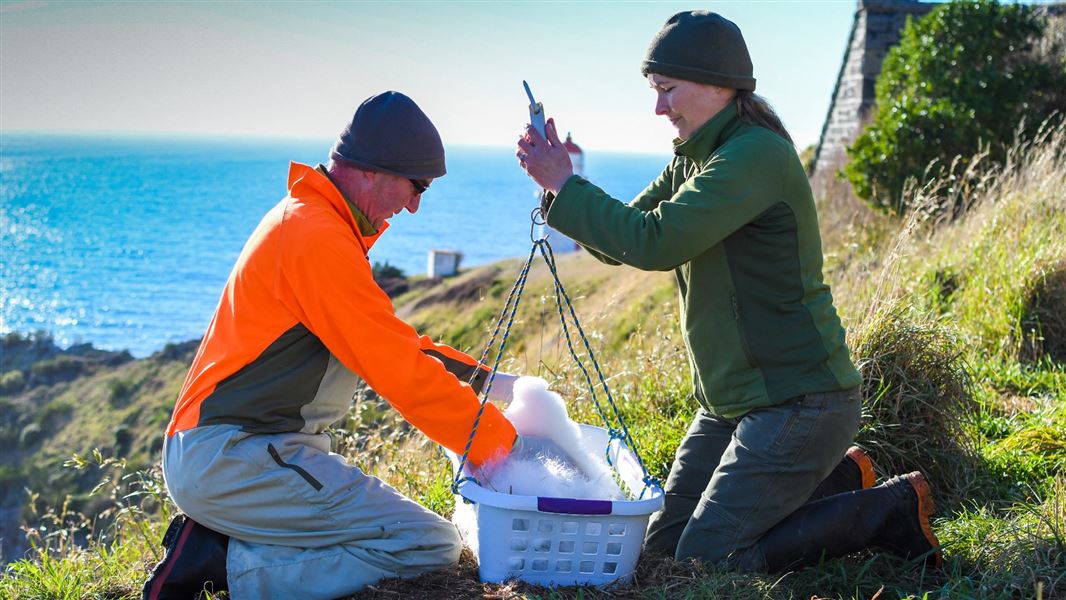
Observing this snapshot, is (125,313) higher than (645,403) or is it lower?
lower

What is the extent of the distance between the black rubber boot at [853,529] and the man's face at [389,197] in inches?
68.3

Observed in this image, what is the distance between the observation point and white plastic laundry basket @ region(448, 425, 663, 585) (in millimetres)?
2795

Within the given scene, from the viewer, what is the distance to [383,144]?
116 inches

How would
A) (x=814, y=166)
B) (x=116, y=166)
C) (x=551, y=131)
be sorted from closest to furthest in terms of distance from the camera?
(x=551, y=131) < (x=814, y=166) < (x=116, y=166)

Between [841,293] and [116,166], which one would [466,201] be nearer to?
[116,166]

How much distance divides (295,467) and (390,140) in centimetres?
113

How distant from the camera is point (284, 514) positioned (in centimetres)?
295

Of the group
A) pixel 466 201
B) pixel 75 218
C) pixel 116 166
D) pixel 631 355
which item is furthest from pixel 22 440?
pixel 466 201

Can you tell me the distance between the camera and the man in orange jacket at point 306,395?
2.85m

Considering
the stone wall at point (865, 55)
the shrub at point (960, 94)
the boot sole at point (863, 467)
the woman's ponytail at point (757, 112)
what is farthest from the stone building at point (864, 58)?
the woman's ponytail at point (757, 112)

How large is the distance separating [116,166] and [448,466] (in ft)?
184

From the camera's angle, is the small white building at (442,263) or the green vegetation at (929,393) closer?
the green vegetation at (929,393)

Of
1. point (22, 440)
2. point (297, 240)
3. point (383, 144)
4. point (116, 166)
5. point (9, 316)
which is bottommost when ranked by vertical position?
point (22, 440)

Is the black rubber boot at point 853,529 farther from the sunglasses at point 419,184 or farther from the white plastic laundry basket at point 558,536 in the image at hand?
the sunglasses at point 419,184
